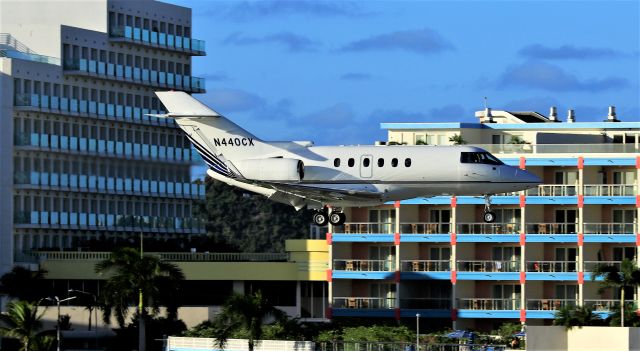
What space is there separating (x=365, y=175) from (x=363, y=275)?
193 feet

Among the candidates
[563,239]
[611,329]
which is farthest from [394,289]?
[611,329]

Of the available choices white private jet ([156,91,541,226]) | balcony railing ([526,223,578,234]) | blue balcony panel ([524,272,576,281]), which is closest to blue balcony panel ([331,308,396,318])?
blue balcony panel ([524,272,576,281])

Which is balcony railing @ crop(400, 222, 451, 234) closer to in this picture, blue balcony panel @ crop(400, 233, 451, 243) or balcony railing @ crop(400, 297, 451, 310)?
blue balcony panel @ crop(400, 233, 451, 243)

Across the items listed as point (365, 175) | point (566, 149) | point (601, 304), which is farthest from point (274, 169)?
point (566, 149)

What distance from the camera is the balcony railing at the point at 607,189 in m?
186

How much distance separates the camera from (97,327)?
617 feet

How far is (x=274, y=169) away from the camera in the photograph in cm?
13562

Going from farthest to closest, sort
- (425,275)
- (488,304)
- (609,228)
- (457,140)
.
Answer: (457,140)
(425,275)
(488,304)
(609,228)

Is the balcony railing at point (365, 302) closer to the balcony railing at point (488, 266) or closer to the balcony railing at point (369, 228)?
the balcony railing at point (369, 228)

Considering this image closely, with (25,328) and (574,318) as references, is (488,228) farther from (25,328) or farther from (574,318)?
(25,328)

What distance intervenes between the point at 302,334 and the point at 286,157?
23.7 metres

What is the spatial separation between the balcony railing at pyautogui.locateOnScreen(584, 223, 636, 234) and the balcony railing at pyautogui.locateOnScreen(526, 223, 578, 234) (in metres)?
1.24

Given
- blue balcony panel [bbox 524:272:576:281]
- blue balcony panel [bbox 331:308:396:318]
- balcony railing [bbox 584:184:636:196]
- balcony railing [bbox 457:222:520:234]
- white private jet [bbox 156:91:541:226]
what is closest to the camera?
white private jet [bbox 156:91:541:226]

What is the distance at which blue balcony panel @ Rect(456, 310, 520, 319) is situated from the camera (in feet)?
606
